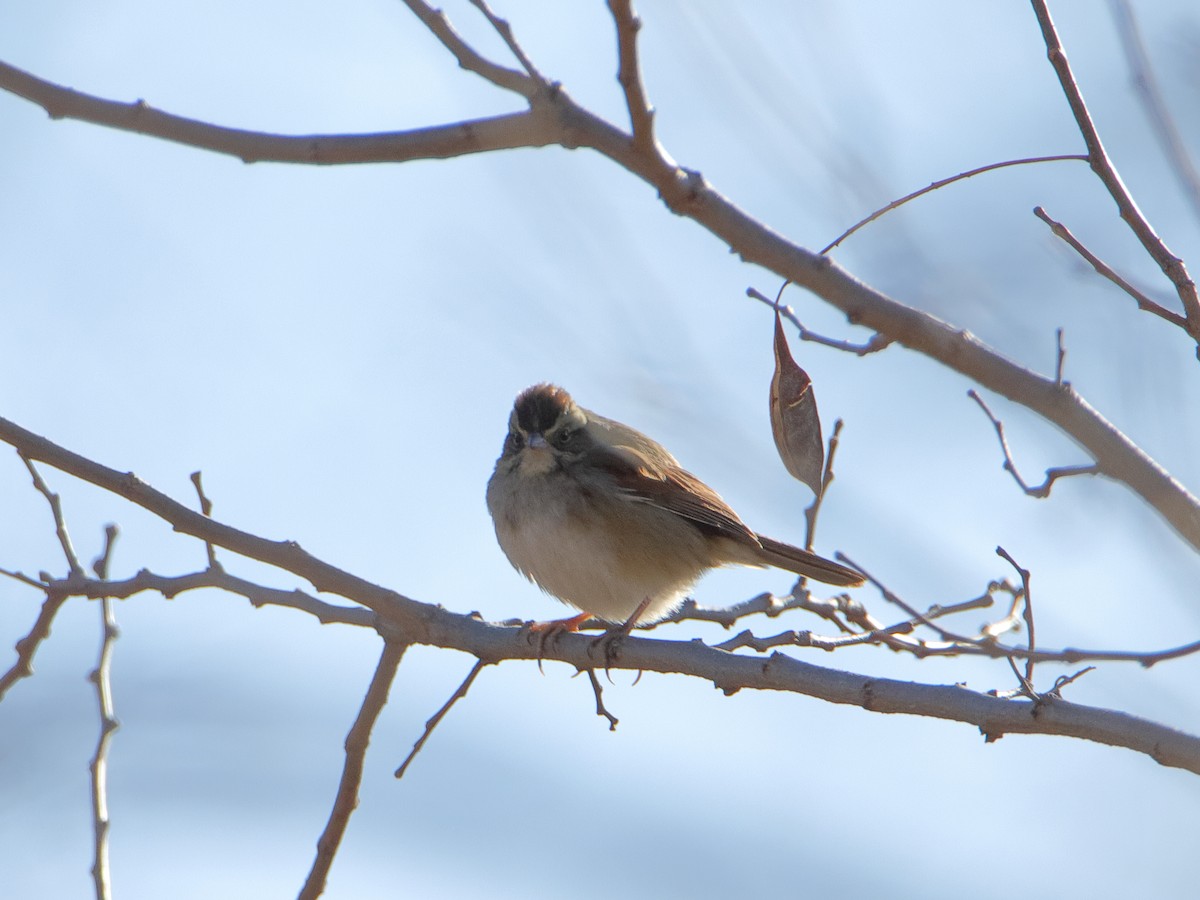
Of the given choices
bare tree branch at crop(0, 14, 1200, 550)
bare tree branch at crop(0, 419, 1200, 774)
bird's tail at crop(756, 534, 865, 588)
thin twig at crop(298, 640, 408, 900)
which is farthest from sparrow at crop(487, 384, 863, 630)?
bare tree branch at crop(0, 14, 1200, 550)

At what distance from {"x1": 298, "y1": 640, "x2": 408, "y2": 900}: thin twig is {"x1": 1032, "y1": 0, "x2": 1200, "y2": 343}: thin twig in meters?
2.26

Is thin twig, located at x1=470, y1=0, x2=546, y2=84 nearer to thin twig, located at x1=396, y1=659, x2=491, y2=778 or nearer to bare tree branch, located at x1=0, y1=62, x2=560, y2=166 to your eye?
bare tree branch, located at x1=0, y1=62, x2=560, y2=166

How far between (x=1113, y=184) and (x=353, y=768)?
2584mm

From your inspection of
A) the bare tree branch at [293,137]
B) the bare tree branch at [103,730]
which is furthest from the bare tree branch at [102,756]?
the bare tree branch at [293,137]

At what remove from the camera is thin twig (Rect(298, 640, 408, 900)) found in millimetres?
3785

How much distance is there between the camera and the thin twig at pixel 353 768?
379 cm

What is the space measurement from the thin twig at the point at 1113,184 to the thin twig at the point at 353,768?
2.26 meters

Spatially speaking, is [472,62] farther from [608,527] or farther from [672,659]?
[608,527]

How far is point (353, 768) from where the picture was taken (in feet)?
12.6

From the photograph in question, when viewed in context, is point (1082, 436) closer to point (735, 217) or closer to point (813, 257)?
point (813, 257)

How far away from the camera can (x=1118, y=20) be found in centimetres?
271

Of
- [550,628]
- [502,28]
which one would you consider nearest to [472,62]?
[502,28]

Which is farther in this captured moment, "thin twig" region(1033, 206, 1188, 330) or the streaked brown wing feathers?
the streaked brown wing feathers

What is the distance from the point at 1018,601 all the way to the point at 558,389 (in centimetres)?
245
